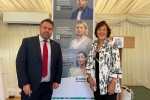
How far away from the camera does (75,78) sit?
2.47 metres

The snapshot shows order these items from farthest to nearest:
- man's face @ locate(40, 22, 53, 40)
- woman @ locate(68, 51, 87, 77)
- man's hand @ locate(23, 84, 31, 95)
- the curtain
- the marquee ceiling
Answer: the curtain, the marquee ceiling, woman @ locate(68, 51, 87, 77), man's face @ locate(40, 22, 53, 40), man's hand @ locate(23, 84, 31, 95)

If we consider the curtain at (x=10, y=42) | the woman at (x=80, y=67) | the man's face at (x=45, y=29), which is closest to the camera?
the man's face at (x=45, y=29)

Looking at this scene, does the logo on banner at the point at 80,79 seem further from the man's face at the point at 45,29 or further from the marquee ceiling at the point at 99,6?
the marquee ceiling at the point at 99,6

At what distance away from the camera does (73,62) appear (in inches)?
97.1

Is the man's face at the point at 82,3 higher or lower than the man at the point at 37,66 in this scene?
higher

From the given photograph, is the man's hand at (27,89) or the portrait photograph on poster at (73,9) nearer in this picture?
the man's hand at (27,89)

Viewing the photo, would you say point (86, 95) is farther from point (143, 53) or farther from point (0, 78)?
point (143, 53)

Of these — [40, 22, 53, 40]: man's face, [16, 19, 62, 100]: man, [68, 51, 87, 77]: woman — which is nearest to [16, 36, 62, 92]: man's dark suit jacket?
[16, 19, 62, 100]: man

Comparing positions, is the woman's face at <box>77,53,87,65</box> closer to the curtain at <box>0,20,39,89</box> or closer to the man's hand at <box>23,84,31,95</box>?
the man's hand at <box>23,84,31,95</box>

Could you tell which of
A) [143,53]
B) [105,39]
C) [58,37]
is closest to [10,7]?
[58,37]

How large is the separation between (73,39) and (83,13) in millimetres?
398

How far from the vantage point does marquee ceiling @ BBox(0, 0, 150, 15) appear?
14.4 ft

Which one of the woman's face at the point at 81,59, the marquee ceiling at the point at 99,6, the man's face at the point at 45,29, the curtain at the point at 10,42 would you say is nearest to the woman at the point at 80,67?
the woman's face at the point at 81,59

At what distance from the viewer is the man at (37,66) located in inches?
73.6
